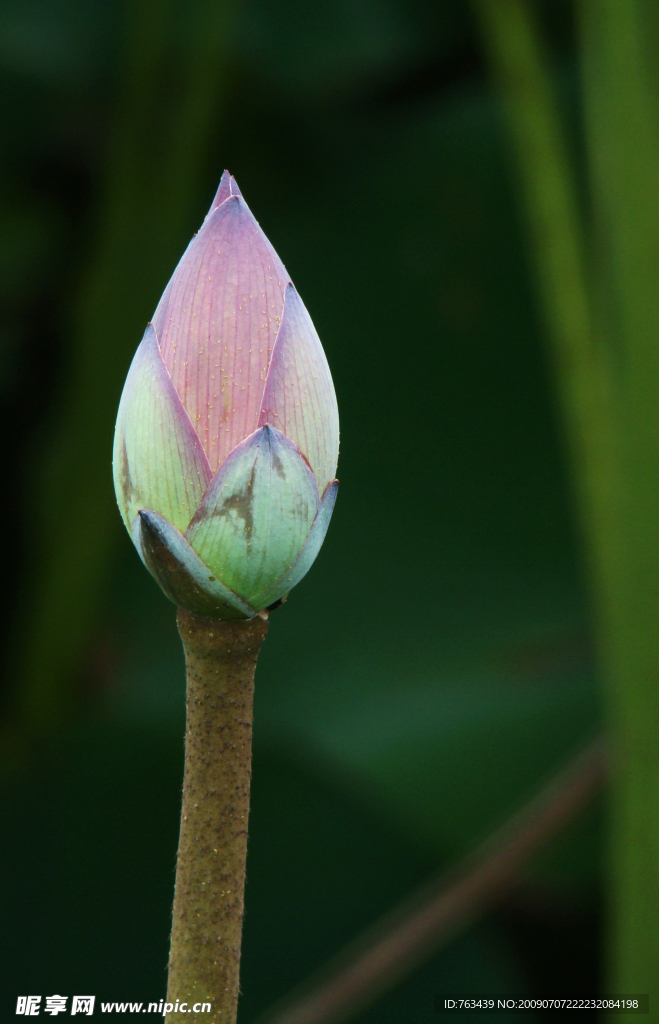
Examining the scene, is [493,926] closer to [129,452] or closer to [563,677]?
[563,677]

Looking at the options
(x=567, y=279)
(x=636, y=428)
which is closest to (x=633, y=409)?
(x=636, y=428)

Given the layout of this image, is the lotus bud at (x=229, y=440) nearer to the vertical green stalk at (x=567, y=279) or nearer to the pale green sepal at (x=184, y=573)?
the pale green sepal at (x=184, y=573)

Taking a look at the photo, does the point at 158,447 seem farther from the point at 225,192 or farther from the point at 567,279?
the point at 567,279

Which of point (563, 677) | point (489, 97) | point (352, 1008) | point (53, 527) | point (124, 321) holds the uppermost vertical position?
point (489, 97)

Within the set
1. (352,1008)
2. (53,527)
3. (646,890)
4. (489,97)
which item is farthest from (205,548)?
(489,97)

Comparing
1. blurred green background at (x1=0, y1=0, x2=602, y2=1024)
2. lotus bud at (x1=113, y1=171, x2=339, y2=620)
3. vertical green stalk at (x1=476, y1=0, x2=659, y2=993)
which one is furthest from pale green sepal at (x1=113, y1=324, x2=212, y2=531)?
blurred green background at (x1=0, y1=0, x2=602, y2=1024)

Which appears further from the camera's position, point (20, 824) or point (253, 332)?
point (20, 824)

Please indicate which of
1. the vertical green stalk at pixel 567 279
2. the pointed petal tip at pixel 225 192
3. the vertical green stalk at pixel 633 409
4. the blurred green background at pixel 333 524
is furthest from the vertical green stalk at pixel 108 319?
the pointed petal tip at pixel 225 192
